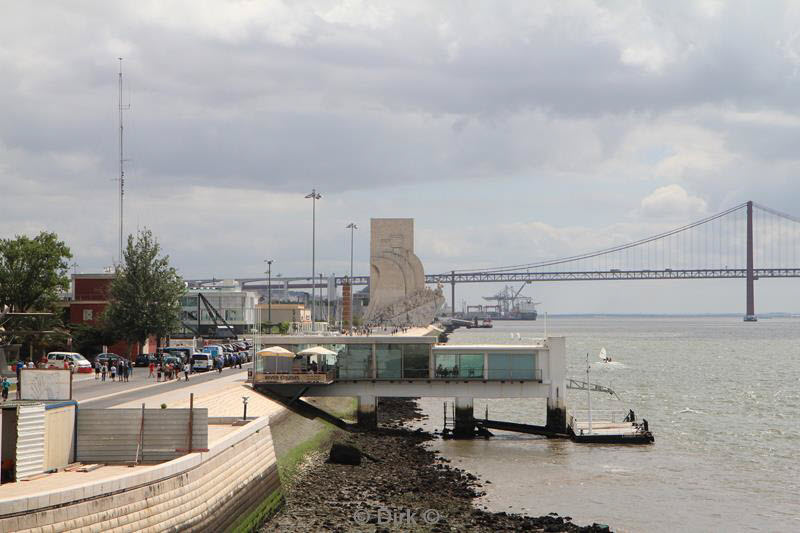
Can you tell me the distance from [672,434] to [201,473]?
32.4 metres

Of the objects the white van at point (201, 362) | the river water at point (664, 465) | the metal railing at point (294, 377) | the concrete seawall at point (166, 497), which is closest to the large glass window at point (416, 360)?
the metal railing at point (294, 377)

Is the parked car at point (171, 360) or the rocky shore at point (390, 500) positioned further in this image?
the parked car at point (171, 360)

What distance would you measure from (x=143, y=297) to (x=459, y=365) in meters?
27.0

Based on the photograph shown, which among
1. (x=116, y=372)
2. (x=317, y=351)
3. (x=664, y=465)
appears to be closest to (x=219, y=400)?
(x=317, y=351)

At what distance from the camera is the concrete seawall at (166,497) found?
17.8 metres

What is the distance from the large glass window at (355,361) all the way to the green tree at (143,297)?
23.3 m

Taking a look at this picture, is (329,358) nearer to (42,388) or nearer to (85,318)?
(42,388)

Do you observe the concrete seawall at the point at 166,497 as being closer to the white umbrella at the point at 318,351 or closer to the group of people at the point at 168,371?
the white umbrella at the point at 318,351

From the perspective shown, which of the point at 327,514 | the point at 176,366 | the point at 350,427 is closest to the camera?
the point at 327,514

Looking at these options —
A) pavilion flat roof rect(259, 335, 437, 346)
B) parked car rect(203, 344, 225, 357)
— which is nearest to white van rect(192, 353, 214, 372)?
parked car rect(203, 344, 225, 357)

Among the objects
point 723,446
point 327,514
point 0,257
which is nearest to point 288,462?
point 327,514

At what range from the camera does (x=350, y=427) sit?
4609cm

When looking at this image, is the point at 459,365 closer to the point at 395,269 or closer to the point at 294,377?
the point at 294,377

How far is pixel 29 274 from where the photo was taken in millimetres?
64375
